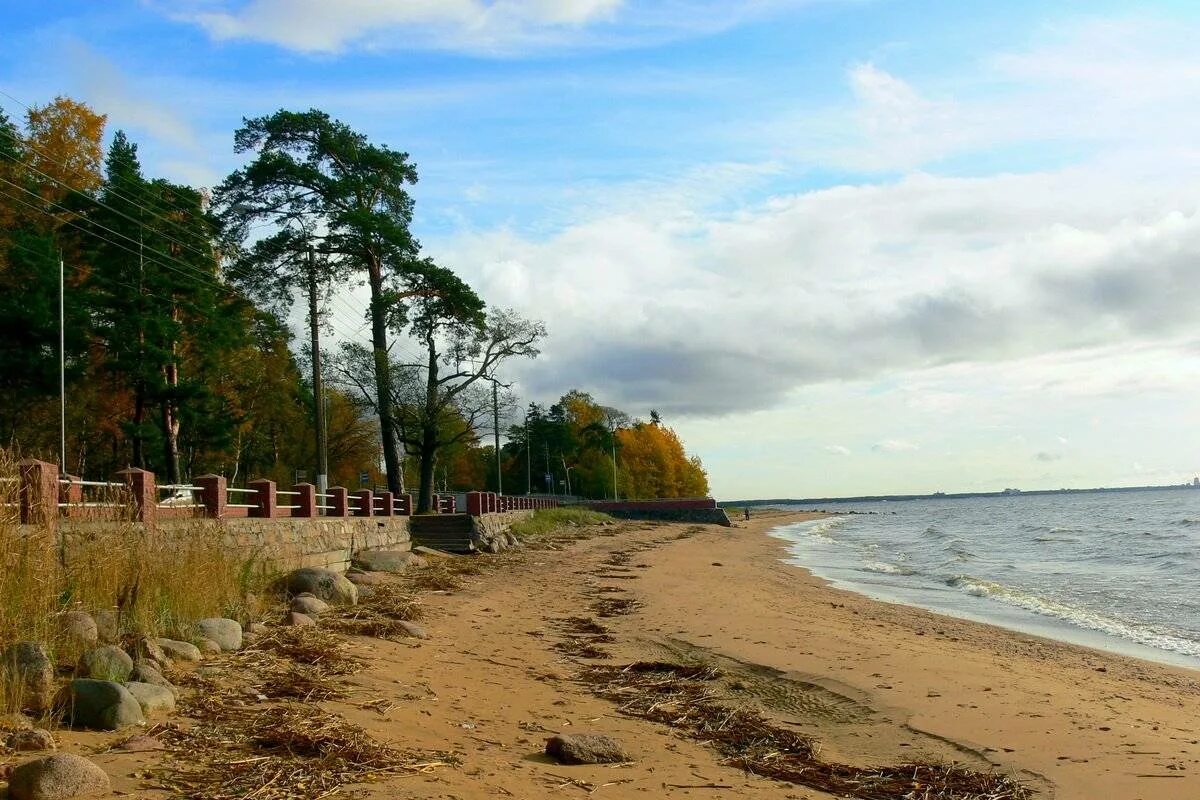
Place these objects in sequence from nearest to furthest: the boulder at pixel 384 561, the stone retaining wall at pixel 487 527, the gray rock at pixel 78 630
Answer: the gray rock at pixel 78 630, the boulder at pixel 384 561, the stone retaining wall at pixel 487 527

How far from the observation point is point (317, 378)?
29188mm

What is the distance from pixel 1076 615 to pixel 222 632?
1508 centimetres

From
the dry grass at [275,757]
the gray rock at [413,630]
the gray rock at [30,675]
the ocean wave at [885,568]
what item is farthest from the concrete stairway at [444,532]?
the gray rock at [30,675]

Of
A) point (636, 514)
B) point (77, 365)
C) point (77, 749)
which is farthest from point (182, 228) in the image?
point (636, 514)

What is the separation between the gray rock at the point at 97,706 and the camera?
613cm

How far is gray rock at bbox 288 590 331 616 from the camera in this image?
11980 mm

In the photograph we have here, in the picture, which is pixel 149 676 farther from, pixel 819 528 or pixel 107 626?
pixel 819 528

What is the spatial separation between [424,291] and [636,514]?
160 ft

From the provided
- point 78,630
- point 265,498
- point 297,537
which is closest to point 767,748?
point 78,630

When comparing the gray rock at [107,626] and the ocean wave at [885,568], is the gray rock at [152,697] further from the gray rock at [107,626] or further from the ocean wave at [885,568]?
the ocean wave at [885,568]

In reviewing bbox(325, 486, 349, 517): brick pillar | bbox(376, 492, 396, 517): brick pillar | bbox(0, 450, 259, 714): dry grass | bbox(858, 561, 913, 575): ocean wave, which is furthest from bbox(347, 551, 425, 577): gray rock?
bbox(858, 561, 913, 575): ocean wave

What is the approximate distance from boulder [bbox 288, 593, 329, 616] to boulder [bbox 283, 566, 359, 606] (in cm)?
61

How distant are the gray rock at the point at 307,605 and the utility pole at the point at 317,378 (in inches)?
549

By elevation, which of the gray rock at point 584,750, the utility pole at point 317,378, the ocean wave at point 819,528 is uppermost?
the utility pole at point 317,378
